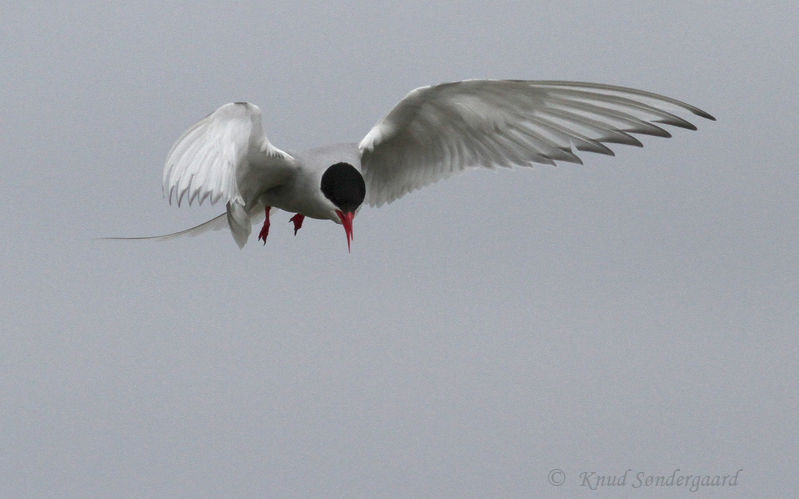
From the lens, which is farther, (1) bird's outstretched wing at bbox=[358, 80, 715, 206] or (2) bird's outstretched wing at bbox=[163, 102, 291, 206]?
(1) bird's outstretched wing at bbox=[358, 80, 715, 206]

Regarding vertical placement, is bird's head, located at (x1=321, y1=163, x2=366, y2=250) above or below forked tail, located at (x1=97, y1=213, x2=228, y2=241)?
above

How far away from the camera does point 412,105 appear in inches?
376

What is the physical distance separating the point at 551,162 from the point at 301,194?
198cm

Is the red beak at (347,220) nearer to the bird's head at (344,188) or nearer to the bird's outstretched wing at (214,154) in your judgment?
the bird's head at (344,188)

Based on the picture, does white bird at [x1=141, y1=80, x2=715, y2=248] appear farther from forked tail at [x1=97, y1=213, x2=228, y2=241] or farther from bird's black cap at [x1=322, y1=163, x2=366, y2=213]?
forked tail at [x1=97, y1=213, x2=228, y2=241]

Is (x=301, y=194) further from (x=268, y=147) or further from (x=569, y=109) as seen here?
(x=569, y=109)

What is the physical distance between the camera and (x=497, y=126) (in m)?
9.80

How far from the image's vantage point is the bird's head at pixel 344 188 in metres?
9.30

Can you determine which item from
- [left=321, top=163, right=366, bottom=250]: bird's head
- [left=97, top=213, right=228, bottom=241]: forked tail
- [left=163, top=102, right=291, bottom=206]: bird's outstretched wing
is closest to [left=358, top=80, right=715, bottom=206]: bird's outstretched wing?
[left=321, top=163, right=366, bottom=250]: bird's head

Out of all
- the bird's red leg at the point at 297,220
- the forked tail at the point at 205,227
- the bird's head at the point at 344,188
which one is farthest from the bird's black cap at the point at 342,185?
the forked tail at the point at 205,227

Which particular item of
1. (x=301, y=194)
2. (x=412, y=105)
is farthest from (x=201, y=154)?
(x=412, y=105)

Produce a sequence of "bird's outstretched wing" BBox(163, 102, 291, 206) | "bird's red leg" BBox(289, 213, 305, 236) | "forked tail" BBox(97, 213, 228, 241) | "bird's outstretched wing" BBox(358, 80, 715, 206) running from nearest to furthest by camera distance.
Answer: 1. "bird's outstretched wing" BBox(163, 102, 291, 206)
2. "bird's outstretched wing" BBox(358, 80, 715, 206)
3. "bird's red leg" BBox(289, 213, 305, 236)
4. "forked tail" BBox(97, 213, 228, 241)

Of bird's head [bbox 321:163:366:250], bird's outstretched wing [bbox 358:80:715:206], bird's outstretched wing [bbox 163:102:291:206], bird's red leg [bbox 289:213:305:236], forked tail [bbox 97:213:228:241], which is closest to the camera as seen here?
bird's outstretched wing [bbox 163:102:291:206]

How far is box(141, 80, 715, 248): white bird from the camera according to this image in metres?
8.83
